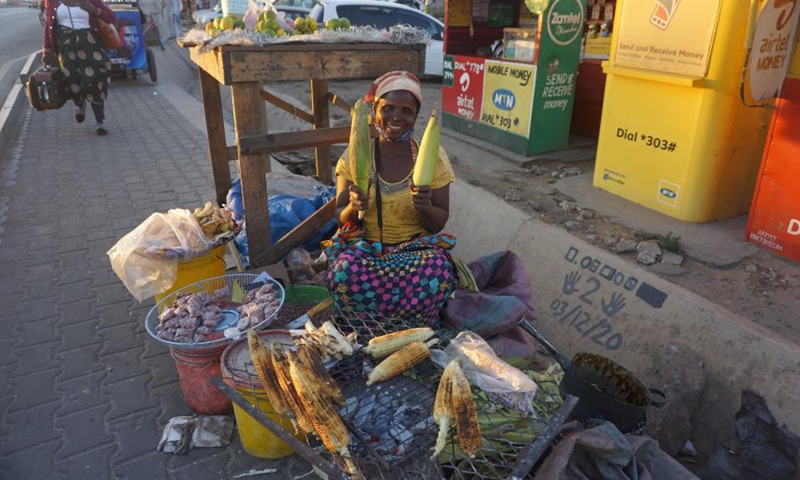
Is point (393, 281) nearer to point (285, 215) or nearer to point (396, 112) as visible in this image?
point (396, 112)

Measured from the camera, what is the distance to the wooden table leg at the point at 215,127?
4.87 metres

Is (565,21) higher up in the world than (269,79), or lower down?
higher up

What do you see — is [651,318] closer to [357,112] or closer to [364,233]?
[364,233]

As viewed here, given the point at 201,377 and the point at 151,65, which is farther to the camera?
the point at 151,65

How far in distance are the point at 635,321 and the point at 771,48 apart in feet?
6.41

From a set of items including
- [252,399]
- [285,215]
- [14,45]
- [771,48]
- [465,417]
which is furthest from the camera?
[14,45]

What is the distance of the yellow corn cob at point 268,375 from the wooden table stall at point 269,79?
1682mm

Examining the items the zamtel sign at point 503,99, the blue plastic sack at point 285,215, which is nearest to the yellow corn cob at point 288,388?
the blue plastic sack at point 285,215

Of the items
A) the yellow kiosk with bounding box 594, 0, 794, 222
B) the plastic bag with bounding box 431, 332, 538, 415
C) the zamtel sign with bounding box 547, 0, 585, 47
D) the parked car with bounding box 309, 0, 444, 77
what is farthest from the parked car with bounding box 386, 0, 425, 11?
the plastic bag with bounding box 431, 332, 538, 415

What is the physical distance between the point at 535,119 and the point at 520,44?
2.96ft

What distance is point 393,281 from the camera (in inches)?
121

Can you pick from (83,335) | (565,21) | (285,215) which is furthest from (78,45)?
(565,21)

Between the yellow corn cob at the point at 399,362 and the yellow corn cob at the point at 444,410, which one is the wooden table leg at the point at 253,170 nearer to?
the yellow corn cob at the point at 399,362

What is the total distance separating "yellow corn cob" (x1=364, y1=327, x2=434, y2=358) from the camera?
248 centimetres
